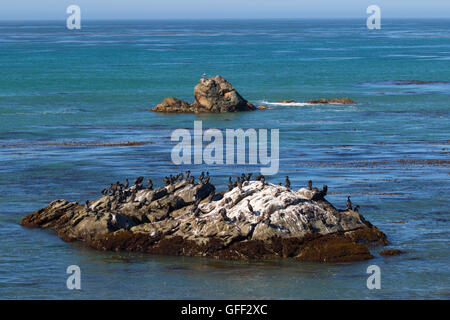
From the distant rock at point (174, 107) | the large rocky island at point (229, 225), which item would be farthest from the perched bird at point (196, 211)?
the distant rock at point (174, 107)

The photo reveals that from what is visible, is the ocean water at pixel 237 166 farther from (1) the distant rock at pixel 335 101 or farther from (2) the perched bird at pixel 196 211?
(1) the distant rock at pixel 335 101

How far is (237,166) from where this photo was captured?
59.8m

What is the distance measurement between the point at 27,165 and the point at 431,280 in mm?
34085

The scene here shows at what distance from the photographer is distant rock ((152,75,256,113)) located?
91688mm

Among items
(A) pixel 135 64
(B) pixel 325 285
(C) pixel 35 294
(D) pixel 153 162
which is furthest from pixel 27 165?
(A) pixel 135 64

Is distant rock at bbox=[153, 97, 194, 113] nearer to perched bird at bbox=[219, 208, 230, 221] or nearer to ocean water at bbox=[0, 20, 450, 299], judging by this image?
ocean water at bbox=[0, 20, 450, 299]

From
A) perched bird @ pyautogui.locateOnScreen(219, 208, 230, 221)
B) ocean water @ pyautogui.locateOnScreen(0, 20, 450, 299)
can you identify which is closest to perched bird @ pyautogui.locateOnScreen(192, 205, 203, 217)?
perched bird @ pyautogui.locateOnScreen(219, 208, 230, 221)

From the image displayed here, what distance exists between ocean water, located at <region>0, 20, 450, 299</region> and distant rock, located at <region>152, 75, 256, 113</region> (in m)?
2.20

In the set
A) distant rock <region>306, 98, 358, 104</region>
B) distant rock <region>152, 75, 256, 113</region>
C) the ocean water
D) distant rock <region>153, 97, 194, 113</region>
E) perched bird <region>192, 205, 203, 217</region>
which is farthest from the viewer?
distant rock <region>306, 98, 358, 104</region>

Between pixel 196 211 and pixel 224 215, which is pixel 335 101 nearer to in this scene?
pixel 196 211

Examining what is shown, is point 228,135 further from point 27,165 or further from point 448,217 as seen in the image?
point 448,217

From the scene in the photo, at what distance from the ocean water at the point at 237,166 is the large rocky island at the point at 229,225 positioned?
0.71 metres

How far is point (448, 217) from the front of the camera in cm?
4462

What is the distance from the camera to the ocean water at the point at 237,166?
3500 centimetres
